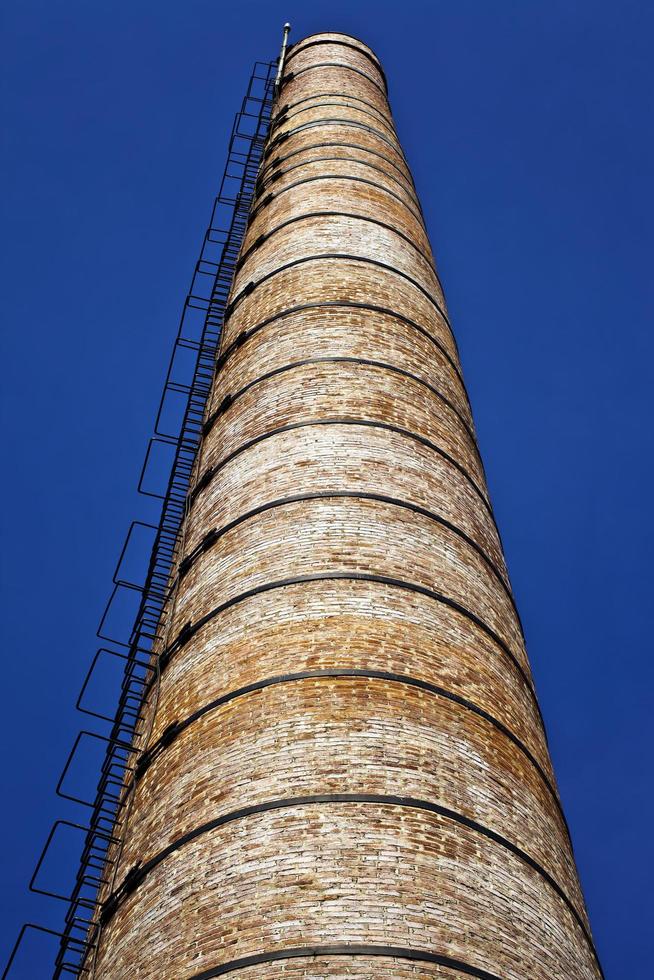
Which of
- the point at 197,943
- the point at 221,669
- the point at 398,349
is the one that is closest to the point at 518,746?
the point at 221,669

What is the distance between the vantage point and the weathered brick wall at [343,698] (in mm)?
6613

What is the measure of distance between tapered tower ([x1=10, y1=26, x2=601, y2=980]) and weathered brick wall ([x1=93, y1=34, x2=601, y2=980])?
2 cm

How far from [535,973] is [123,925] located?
8.52 feet

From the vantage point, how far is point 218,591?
9281mm

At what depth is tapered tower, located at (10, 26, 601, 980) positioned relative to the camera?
6617mm

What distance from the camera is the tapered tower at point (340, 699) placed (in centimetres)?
662

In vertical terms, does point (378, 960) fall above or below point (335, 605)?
below

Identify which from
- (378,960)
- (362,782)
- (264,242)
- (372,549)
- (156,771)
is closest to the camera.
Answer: (378,960)

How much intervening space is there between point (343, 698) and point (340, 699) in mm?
22

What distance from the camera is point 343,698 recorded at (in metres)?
7.74

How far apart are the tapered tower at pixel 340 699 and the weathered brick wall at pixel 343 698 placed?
0.06 feet

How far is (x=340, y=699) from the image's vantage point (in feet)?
25.4

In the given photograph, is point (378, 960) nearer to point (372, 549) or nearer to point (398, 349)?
point (372, 549)

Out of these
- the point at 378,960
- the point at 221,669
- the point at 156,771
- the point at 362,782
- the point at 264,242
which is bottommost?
the point at 378,960
